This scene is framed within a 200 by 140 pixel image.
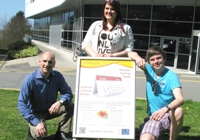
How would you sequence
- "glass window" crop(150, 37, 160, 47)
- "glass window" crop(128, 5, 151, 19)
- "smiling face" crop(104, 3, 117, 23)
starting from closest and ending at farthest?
"smiling face" crop(104, 3, 117, 23) → "glass window" crop(150, 37, 160, 47) → "glass window" crop(128, 5, 151, 19)

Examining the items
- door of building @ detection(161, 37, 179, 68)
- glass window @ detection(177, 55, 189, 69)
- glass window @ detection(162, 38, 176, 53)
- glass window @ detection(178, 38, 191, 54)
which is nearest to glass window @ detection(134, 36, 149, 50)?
door of building @ detection(161, 37, 179, 68)

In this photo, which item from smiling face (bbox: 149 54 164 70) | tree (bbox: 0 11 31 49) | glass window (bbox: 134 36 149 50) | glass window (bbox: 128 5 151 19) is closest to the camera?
smiling face (bbox: 149 54 164 70)

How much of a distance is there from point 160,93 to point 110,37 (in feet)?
3.24

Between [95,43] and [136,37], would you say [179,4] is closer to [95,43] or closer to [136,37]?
[136,37]

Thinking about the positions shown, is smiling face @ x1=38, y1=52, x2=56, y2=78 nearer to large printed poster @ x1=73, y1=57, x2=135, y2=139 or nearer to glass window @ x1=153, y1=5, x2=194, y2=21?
large printed poster @ x1=73, y1=57, x2=135, y2=139

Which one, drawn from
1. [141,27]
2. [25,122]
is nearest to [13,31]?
[141,27]

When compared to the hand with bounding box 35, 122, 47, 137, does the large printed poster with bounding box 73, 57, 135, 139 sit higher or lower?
higher

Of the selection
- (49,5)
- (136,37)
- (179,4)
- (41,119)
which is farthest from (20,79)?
(49,5)

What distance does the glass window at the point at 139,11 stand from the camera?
1981 cm

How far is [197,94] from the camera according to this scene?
31.9 feet

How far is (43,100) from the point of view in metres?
4.15

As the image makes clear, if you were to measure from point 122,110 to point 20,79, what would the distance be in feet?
28.9

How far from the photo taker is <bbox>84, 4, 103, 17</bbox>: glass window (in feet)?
68.9

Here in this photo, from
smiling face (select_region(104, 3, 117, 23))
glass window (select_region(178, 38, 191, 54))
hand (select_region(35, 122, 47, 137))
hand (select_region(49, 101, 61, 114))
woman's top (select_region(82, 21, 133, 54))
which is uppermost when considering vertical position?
smiling face (select_region(104, 3, 117, 23))
